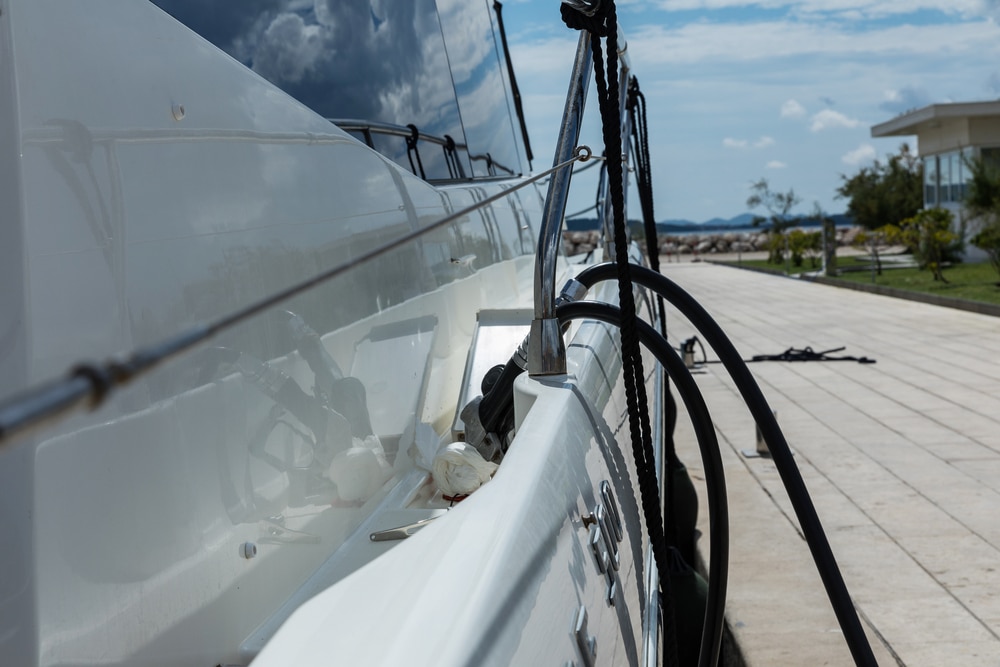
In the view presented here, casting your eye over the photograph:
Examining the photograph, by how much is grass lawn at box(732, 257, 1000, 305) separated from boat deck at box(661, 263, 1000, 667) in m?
5.46

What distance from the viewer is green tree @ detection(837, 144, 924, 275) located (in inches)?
1407

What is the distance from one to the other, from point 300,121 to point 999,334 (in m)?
10.9

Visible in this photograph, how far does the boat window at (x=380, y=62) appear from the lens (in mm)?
1457

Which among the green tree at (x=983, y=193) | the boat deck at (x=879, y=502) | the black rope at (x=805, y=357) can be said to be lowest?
the black rope at (x=805, y=357)

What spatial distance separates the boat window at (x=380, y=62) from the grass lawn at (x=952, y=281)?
1254 centimetres

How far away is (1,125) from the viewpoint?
905 mm

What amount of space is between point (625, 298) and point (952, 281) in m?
19.5

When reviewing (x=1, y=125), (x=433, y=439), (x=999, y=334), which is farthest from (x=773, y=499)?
(x=999, y=334)

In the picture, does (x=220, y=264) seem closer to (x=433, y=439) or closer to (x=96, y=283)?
(x=96, y=283)

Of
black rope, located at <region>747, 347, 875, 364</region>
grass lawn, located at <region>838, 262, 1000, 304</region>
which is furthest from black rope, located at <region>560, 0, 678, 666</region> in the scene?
grass lawn, located at <region>838, 262, 1000, 304</region>

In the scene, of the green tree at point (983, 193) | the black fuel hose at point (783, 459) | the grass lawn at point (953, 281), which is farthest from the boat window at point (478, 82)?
the green tree at point (983, 193)

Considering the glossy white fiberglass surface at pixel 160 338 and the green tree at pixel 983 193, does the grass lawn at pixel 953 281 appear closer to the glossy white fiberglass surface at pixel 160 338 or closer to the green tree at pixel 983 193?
the green tree at pixel 983 193

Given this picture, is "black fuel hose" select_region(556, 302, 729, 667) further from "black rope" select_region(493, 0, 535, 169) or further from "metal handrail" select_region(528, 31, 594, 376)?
"black rope" select_region(493, 0, 535, 169)

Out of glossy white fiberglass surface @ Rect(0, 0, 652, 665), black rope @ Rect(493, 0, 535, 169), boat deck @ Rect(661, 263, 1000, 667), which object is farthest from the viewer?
black rope @ Rect(493, 0, 535, 169)
